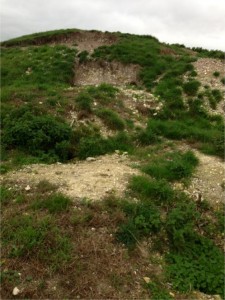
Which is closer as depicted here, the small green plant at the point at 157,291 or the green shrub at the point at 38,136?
the small green plant at the point at 157,291

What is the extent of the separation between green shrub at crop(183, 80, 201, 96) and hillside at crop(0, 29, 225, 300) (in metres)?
0.06

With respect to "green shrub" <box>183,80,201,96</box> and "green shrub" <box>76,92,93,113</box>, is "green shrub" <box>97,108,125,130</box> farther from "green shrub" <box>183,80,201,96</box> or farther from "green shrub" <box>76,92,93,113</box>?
"green shrub" <box>183,80,201,96</box>

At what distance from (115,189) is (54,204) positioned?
156cm

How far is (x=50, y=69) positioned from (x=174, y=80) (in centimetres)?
660

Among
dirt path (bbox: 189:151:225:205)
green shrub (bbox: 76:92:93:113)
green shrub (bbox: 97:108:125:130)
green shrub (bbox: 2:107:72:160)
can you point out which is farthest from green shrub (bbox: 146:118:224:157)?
green shrub (bbox: 2:107:72:160)

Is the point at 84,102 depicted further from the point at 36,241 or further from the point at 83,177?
the point at 36,241

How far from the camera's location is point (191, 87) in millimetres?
16891

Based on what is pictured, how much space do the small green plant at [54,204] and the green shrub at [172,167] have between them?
8.97 feet

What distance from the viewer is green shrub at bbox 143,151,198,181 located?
10.1 metres

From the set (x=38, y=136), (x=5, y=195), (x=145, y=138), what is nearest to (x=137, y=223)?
(x=5, y=195)

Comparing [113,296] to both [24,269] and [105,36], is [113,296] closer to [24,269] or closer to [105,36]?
[24,269]

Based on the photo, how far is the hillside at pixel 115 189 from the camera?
686cm

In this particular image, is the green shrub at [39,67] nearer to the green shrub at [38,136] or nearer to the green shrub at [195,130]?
the green shrub at [38,136]

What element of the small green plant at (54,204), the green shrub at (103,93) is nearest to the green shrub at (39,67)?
the green shrub at (103,93)
